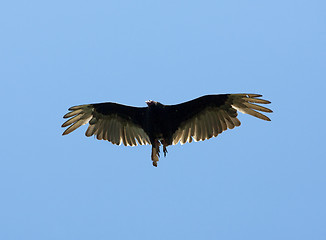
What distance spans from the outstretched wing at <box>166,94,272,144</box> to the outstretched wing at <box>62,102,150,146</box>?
78cm

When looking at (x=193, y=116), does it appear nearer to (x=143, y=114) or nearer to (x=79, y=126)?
(x=143, y=114)

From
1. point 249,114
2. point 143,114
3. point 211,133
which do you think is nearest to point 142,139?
point 143,114

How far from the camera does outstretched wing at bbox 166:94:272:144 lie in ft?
39.2

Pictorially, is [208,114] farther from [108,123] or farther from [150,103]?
[108,123]

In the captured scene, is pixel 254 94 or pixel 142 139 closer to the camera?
pixel 254 94

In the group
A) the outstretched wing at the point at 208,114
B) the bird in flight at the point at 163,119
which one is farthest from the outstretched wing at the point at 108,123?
the outstretched wing at the point at 208,114

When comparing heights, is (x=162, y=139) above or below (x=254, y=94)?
below

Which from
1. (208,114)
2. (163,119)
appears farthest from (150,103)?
(208,114)

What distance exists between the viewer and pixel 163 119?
39.0 ft

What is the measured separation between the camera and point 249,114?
39.2 feet

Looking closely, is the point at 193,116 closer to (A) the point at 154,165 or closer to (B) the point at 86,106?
(A) the point at 154,165

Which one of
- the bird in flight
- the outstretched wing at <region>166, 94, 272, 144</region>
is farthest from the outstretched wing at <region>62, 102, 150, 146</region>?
the outstretched wing at <region>166, 94, 272, 144</region>

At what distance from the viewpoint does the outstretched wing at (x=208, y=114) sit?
470 inches

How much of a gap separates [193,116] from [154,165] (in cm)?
125
